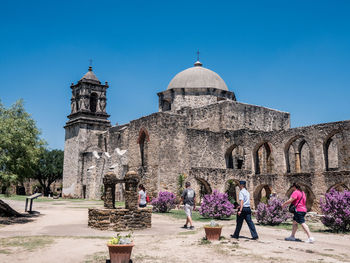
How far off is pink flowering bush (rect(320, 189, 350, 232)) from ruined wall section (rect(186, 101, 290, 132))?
15.5 meters

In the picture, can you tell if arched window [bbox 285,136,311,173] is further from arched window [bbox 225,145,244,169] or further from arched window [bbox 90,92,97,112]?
arched window [bbox 90,92,97,112]

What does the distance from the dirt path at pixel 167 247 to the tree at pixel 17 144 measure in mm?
2249

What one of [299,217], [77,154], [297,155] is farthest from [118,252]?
[77,154]

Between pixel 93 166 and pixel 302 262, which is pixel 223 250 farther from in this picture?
pixel 93 166

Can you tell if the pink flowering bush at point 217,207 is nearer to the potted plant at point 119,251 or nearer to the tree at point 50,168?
the potted plant at point 119,251

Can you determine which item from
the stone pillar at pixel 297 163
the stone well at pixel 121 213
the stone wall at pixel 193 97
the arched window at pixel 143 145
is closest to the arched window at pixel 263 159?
the stone pillar at pixel 297 163

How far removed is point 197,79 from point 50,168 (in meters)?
23.6

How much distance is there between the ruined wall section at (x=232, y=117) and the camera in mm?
26938

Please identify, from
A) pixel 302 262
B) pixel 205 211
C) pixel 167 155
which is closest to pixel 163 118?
pixel 167 155

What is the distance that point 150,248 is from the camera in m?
8.14

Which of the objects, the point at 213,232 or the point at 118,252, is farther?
the point at 213,232

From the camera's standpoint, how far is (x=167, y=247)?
8.27 m

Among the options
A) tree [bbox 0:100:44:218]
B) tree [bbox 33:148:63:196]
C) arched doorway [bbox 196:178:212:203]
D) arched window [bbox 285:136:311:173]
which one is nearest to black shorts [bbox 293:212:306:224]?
tree [bbox 0:100:44:218]

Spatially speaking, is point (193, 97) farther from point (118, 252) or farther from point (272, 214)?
point (118, 252)
